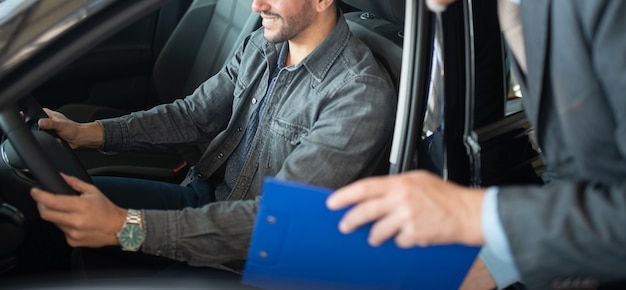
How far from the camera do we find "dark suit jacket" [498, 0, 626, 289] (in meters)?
0.95

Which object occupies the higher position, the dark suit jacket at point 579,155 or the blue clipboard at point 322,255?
the dark suit jacket at point 579,155

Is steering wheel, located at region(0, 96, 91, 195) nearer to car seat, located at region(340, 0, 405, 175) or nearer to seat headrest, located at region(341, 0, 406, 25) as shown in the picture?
car seat, located at region(340, 0, 405, 175)

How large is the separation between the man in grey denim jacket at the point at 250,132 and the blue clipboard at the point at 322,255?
214mm

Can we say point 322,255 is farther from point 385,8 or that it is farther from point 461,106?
point 385,8

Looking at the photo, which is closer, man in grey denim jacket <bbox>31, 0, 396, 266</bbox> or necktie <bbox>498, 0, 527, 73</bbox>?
necktie <bbox>498, 0, 527, 73</bbox>

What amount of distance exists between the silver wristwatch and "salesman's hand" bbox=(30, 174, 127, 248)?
1cm

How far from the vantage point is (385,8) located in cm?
168

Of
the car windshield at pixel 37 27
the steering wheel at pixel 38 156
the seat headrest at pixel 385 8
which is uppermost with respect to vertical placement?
the seat headrest at pixel 385 8

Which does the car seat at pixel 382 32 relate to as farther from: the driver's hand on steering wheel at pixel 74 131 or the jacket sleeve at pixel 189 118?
the driver's hand on steering wheel at pixel 74 131

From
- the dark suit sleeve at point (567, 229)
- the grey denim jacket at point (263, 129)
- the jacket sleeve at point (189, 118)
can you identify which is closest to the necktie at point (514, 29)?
the dark suit sleeve at point (567, 229)

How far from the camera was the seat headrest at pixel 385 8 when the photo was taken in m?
1.62

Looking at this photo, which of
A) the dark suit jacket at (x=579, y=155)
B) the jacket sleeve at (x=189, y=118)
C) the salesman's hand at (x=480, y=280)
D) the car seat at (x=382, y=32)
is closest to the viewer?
the dark suit jacket at (x=579, y=155)

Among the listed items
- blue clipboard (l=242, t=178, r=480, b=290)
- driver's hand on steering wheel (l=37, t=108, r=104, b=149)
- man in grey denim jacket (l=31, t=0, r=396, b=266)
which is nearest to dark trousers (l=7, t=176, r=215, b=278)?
man in grey denim jacket (l=31, t=0, r=396, b=266)

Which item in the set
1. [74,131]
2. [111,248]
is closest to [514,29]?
[111,248]
